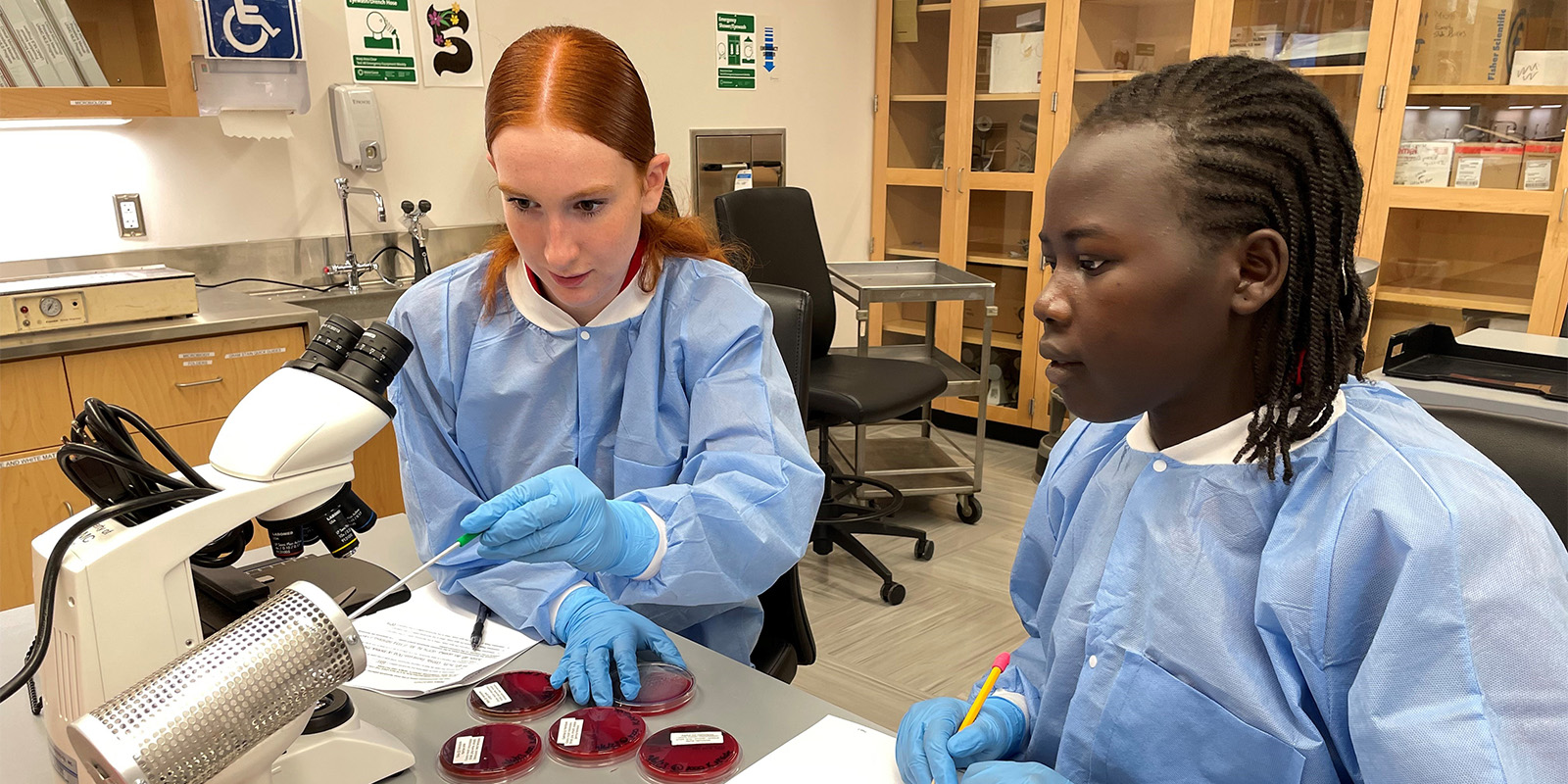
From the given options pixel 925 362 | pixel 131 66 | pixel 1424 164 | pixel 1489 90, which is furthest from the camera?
pixel 925 362

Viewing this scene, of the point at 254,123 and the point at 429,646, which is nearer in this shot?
the point at 429,646

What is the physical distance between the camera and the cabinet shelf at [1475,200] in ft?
9.66

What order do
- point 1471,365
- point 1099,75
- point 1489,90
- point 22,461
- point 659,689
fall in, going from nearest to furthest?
1. point 659,689
2. point 1471,365
3. point 22,461
4. point 1489,90
5. point 1099,75

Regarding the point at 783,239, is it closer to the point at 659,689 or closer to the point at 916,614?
the point at 916,614

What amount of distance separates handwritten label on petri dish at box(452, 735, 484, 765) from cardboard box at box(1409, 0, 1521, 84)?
3456 millimetres

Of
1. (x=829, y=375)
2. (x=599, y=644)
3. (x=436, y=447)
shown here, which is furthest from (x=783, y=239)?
(x=599, y=644)

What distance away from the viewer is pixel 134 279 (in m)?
2.27

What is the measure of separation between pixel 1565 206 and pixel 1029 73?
5.89ft

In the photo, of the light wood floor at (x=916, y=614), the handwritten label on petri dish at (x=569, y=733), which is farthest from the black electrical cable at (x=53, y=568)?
the light wood floor at (x=916, y=614)

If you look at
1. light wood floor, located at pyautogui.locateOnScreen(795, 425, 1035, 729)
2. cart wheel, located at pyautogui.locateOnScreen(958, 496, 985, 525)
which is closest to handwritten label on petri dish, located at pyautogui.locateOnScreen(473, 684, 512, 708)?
light wood floor, located at pyautogui.locateOnScreen(795, 425, 1035, 729)

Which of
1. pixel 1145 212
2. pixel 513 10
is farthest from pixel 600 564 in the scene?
pixel 513 10

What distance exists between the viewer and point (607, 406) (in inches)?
50.3

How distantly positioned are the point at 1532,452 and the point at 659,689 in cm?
95

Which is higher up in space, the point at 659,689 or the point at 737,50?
the point at 737,50
